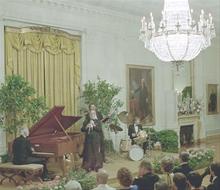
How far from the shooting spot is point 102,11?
565 inches

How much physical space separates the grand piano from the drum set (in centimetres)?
211

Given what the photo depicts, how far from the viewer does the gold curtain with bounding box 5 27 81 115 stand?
457 inches

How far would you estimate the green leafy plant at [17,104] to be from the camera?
10344 mm

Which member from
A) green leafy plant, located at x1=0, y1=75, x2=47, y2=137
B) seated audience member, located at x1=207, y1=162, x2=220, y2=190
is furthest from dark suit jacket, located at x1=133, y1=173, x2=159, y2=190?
green leafy plant, located at x1=0, y1=75, x2=47, y2=137

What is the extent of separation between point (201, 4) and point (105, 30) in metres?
3.29

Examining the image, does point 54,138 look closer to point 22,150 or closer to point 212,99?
point 22,150

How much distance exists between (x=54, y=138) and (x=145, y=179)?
4896 mm

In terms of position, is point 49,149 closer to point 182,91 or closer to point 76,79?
point 76,79

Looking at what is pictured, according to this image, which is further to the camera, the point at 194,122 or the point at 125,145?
the point at 194,122

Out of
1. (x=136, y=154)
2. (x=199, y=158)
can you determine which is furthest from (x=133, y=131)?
(x=199, y=158)

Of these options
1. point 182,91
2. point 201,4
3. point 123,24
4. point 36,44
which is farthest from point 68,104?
point 182,91

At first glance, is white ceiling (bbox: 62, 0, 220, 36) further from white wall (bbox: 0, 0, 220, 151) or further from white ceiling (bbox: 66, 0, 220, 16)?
white wall (bbox: 0, 0, 220, 151)

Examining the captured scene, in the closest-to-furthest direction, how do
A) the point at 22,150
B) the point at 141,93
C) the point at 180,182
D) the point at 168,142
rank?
the point at 180,182, the point at 22,150, the point at 168,142, the point at 141,93

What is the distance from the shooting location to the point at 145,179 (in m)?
5.95
